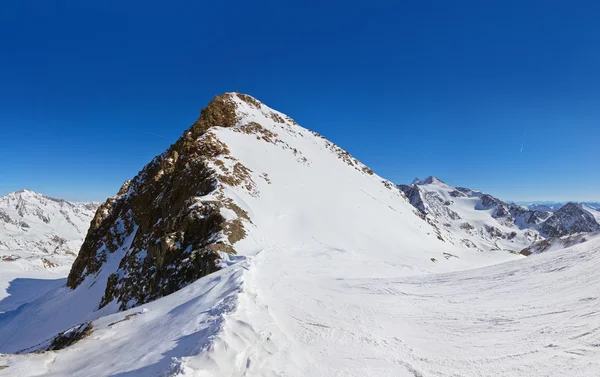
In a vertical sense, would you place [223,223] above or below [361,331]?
above

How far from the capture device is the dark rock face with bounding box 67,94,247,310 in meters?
22.3

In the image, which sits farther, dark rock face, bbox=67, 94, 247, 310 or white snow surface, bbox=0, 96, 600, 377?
dark rock face, bbox=67, 94, 247, 310

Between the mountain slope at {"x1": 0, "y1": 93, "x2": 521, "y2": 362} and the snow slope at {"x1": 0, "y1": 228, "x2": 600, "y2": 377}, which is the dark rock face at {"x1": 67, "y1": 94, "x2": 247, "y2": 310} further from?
the snow slope at {"x1": 0, "y1": 228, "x2": 600, "y2": 377}

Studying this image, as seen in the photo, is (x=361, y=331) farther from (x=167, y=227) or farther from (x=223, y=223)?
(x=167, y=227)

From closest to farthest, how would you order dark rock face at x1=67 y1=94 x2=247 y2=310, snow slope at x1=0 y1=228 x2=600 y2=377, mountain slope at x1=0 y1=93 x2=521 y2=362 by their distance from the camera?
snow slope at x1=0 y1=228 x2=600 y2=377, dark rock face at x1=67 y1=94 x2=247 y2=310, mountain slope at x1=0 y1=93 x2=521 y2=362

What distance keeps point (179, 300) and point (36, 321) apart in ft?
147

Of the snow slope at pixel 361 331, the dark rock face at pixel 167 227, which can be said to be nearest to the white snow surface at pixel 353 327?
the snow slope at pixel 361 331

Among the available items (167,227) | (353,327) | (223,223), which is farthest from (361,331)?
(167,227)

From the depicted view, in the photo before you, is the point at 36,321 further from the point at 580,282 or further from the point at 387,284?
the point at 580,282

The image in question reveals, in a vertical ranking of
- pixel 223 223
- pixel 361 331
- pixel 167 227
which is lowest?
pixel 361 331

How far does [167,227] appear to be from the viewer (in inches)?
1149

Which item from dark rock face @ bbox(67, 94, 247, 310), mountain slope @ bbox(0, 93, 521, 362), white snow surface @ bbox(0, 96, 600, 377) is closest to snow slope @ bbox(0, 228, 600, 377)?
white snow surface @ bbox(0, 96, 600, 377)

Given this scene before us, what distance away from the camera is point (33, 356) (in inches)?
317

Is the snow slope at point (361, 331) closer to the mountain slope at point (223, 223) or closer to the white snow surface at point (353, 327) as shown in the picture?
the white snow surface at point (353, 327)
